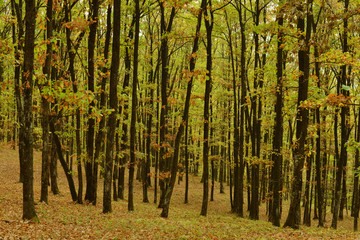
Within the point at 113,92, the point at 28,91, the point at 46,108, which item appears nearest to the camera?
the point at 28,91

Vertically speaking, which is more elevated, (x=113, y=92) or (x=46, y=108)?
(x=113, y=92)

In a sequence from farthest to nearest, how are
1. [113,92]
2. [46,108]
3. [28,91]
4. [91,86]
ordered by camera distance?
[91,86] < [113,92] < [46,108] < [28,91]

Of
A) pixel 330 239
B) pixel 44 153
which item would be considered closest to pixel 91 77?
pixel 44 153

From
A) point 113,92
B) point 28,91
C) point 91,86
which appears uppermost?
point 91,86

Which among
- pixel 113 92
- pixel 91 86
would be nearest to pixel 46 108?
pixel 113 92

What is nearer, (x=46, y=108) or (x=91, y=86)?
(x=46, y=108)

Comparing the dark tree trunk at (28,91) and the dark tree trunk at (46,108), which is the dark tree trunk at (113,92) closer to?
the dark tree trunk at (46,108)

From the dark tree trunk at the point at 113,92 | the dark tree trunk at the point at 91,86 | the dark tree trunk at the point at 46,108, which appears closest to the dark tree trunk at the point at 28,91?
the dark tree trunk at the point at 46,108

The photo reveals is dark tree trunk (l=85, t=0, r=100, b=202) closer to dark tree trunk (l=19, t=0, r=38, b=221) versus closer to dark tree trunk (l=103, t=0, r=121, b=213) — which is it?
dark tree trunk (l=103, t=0, r=121, b=213)

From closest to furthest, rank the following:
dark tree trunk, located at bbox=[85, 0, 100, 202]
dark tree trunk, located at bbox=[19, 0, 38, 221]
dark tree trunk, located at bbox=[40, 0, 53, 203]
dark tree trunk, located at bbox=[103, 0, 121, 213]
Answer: dark tree trunk, located at bbox=[19, 0, 38, 221] < dark tree trunk, located at bbox=[40, 0, 53, 203] < dark tree trunk, located at bbox=[103, 0, 121, 213] < dark tree trunk, located at bbox=[85, 0, 100, 202]

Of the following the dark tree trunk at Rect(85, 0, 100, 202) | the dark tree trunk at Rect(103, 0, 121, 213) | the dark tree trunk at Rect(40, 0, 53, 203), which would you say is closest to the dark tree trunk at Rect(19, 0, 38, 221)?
the dark tree trunk at Rect(40, 0, 53, 203)

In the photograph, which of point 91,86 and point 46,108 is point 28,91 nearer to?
point 46,108

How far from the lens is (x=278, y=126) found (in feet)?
48.4

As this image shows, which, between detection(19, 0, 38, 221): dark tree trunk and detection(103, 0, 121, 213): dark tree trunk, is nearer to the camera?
detection(19, 0, 38, 221): dark tree trunk
